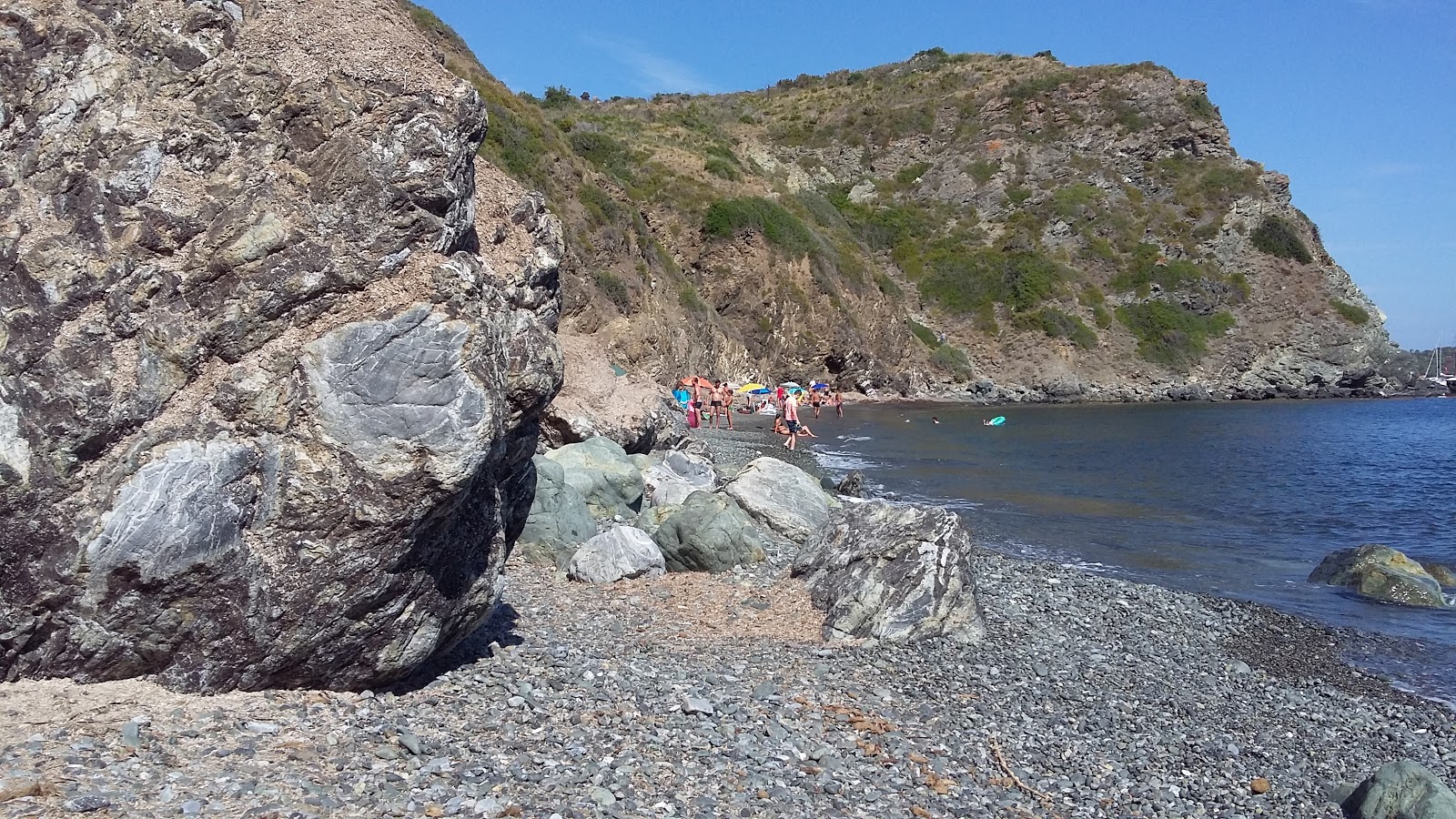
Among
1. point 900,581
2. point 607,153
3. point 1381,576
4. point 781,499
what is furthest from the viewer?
point 607,153

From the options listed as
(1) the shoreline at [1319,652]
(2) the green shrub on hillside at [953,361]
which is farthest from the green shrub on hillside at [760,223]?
(1) the shoreline at [1319,652]

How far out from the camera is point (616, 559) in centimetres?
1084

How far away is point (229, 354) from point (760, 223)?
2100 inches

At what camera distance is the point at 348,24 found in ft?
21.7

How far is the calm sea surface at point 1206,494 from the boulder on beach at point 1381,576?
36 centimetres

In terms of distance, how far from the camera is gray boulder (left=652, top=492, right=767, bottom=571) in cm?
1164

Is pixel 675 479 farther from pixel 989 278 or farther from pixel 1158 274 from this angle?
pixel 1158 274

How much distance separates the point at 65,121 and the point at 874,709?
6697 mm

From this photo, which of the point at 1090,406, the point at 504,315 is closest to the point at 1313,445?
the point at 1090,406

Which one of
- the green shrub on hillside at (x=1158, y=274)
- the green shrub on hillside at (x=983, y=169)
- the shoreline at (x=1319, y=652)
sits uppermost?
the green shrub on hillside at (x=983, y=169)

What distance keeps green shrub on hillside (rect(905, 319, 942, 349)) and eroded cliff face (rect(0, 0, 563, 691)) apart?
66.8m

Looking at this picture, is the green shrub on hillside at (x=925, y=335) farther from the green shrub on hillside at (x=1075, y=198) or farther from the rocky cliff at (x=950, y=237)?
the green shrub on hillside at (x=1075, y=198)

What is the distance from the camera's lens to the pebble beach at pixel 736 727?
16.3 feet

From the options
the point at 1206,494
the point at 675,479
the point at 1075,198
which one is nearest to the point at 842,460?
the point at 1206,494
